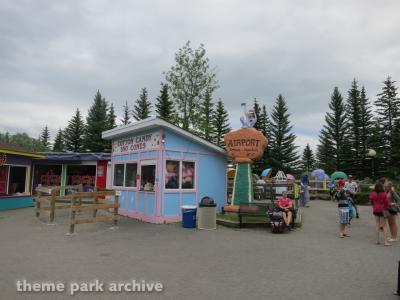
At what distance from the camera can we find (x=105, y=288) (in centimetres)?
479

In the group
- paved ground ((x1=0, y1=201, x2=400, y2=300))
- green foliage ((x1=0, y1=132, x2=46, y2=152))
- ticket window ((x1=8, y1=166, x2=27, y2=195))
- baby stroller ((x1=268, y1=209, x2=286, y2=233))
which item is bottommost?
paved ground ((x1=0, y1=201, x2=400, y2=300))

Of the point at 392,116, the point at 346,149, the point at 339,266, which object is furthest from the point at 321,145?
the point at 339,266

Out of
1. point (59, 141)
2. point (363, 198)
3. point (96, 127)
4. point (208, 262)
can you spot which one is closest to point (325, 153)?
point (363, 198)

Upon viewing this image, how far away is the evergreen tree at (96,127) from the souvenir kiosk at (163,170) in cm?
3192

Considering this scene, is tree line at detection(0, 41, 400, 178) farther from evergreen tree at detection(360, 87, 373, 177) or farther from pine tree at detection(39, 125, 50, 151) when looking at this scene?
pine tree at detection(39, 125, 50, 151)

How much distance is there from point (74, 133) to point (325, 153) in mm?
39340

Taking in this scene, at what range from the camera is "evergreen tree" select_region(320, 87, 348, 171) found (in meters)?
43.7

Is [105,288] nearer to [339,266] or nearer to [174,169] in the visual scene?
[339,266]

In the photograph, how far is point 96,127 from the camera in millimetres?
45406

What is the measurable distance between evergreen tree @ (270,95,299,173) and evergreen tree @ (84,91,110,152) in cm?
2480

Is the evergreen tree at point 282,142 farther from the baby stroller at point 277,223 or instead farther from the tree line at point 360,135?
the baby stroller at point 277,223

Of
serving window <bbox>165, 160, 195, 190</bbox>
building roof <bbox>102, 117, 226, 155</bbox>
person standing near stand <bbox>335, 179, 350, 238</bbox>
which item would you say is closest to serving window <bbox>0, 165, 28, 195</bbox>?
building roof <bbox>102, 117, 226, 155</bbox>

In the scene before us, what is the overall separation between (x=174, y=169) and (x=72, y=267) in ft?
21.2

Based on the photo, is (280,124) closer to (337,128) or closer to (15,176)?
(337,128)
